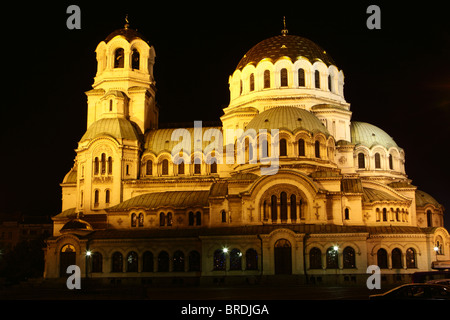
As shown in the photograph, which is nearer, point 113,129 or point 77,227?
point 77,227

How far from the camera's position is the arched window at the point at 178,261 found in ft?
171

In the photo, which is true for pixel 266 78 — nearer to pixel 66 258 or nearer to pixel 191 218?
pixel 191 218

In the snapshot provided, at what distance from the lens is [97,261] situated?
53.5m

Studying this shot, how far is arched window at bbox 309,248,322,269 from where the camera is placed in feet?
157

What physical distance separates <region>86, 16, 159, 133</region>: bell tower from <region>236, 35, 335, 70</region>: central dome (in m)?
9.53

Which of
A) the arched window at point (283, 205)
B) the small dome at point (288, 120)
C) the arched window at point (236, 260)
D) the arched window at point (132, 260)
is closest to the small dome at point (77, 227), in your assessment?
the arched window at point (132, 260)

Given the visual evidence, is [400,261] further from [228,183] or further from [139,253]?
[139,253]

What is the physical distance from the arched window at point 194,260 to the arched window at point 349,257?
1145 centimetres

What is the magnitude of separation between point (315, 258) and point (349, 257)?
2.51 m

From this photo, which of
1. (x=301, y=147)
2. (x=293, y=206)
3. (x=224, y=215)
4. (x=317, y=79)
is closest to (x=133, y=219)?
(x=224, y=215)

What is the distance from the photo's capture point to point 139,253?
173 ft

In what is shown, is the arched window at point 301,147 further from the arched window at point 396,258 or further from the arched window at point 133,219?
the arched window at point 133,219
